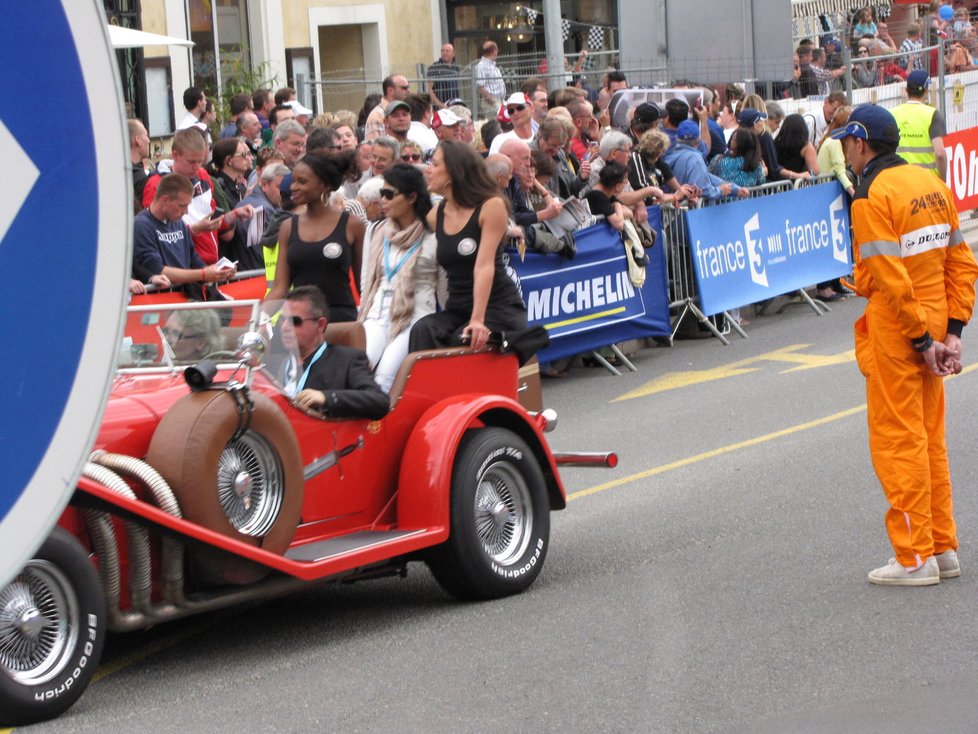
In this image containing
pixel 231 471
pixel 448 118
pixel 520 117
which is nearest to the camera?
pixel 231 471

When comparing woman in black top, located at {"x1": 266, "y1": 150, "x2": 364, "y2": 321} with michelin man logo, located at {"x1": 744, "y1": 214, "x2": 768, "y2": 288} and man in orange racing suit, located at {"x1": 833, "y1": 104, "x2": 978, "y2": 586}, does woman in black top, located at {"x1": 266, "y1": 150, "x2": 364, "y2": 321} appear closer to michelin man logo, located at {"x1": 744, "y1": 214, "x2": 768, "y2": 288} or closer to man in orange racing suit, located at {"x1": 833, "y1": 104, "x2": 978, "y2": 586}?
man in orange racing suit, located at {"x1": 833, "y1": 104, "x2": 978, "y2": 586}

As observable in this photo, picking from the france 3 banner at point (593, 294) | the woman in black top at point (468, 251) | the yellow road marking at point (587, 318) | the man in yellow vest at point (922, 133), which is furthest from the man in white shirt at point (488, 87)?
the woman in black top at point (468, 251)

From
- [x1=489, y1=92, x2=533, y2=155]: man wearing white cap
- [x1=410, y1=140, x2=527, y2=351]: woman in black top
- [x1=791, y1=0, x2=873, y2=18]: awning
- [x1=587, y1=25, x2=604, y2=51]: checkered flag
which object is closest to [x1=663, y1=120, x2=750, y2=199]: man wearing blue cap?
[x1=489, y1=92, x2=533, y2=155]: man wearing white cap

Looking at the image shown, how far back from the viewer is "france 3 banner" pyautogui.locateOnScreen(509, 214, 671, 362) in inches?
488

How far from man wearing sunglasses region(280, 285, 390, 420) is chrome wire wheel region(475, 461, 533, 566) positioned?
613mm

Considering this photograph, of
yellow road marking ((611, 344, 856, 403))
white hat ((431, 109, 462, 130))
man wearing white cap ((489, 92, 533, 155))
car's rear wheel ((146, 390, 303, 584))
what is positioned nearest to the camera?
car's rear wheel ((146, 390, 303, 584))

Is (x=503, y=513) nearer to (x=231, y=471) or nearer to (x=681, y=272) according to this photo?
(x=231, y=471)

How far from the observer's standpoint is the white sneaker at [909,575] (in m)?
6.36

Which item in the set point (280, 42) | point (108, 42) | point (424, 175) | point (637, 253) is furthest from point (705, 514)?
point (280, 42)

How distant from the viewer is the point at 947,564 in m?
6.48

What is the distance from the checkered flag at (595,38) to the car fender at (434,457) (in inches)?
1049

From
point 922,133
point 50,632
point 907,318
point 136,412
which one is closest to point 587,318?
point 922,133

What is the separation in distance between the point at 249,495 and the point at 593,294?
7.55 m

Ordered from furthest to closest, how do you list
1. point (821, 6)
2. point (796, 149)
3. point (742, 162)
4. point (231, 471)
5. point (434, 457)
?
1. point (821, 6)
2. point (796, 149)
3. point (742, 162)
4. point (434, 457)
5. point (231, 471)
